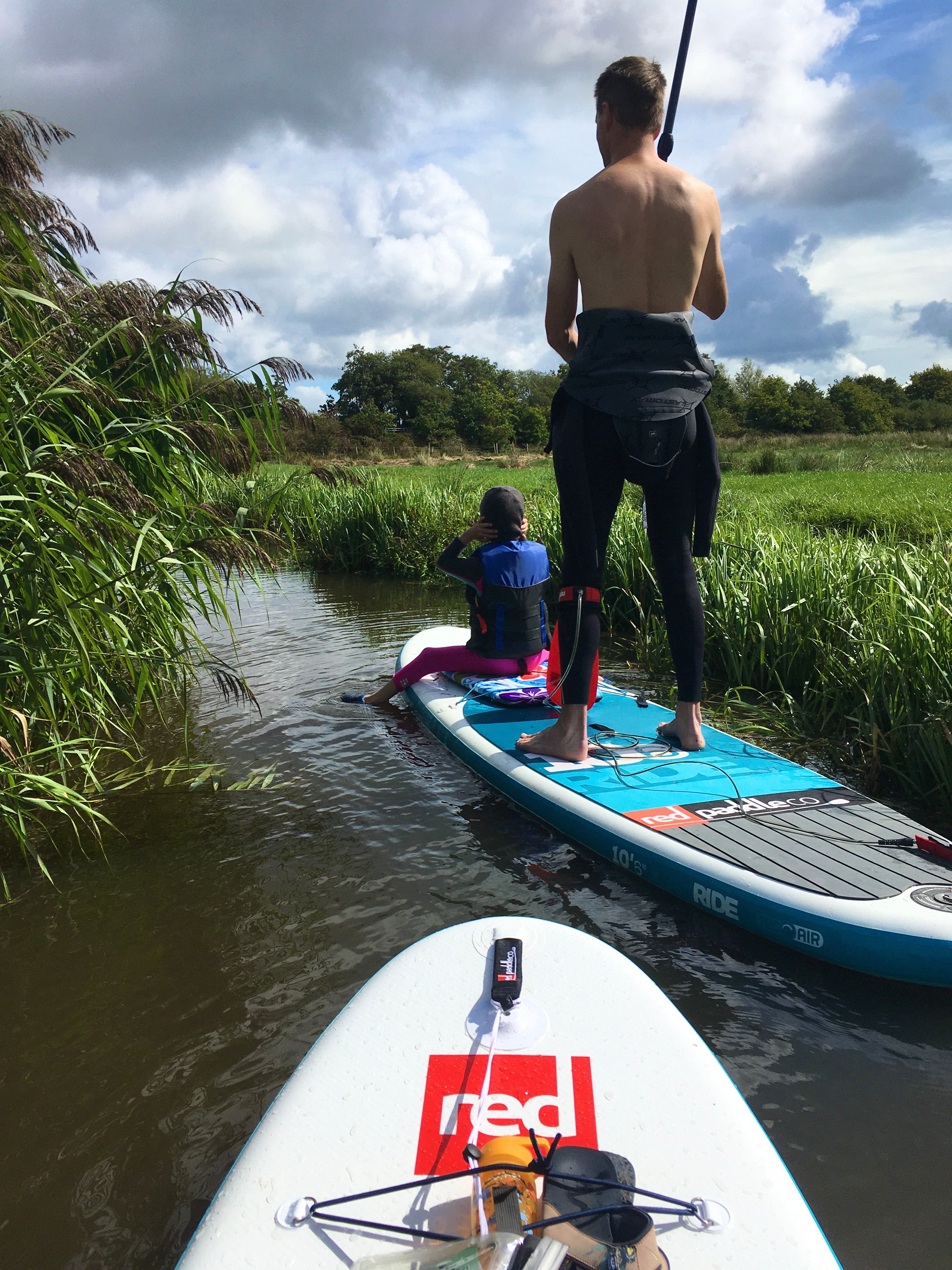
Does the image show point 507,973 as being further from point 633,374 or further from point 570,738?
point 633,374

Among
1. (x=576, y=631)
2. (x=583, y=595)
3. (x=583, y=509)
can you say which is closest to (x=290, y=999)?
(x=576, y=631)

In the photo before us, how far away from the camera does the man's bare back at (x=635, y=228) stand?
2957 millimetres

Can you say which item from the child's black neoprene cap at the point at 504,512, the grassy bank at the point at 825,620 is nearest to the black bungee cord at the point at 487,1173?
the grassy bank at the point at 825,620

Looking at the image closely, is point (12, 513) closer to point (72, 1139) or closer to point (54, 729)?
point (54, 729)

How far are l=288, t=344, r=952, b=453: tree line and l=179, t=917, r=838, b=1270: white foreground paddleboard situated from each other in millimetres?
46276

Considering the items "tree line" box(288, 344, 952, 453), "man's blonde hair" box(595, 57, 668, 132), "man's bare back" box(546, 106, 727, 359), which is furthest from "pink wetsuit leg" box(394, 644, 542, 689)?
"tree line" box(288, 344, 952, 453)

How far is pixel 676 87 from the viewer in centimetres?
356

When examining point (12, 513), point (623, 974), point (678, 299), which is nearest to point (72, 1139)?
point (623, 974)

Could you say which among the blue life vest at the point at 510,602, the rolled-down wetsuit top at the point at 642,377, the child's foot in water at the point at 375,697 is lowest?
the child's foot in water at the point at 375,697

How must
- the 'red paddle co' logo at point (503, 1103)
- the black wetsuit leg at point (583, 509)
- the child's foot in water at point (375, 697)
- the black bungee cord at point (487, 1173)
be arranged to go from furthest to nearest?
the child's foot in water at point (375, 697) → the black wetsuit leg at point (583, 509) → the 'red paddle co' logo at point (503, 1103) → the black bungee cord at point (487, 1173)

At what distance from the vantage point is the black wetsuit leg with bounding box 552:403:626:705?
3.21 meters

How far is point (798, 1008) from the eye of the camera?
89.7 inches

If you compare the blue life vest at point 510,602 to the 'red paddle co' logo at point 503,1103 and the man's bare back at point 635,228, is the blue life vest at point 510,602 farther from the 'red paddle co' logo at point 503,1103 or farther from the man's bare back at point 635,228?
the 'red paddle co' logo at point 503,1103

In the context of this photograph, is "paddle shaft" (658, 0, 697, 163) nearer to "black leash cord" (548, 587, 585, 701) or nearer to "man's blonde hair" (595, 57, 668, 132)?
"man's blonde hair" (595, 57, 668, 132)
